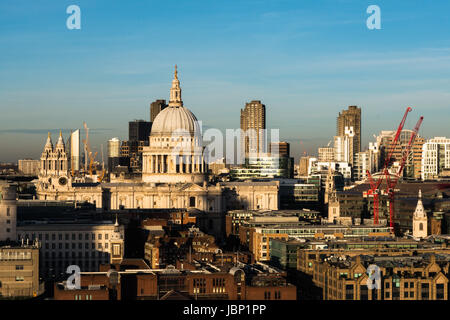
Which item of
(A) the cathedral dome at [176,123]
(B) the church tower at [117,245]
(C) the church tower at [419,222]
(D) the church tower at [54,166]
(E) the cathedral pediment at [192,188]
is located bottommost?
(B) the church tower at [117,245]

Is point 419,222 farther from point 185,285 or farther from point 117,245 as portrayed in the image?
point 185,285

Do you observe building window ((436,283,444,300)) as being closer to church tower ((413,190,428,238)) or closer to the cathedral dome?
church tower ((413,190,428,238))

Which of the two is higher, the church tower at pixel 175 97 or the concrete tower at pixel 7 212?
the church tower at pixel 175 97

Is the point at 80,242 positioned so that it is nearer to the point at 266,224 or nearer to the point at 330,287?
the point at 266,224

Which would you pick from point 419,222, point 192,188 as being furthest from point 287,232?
point 192,188

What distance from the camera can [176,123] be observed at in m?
190

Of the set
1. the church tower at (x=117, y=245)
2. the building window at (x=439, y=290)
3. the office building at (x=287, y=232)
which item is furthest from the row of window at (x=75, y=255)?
the building window at (x=439, y=290)

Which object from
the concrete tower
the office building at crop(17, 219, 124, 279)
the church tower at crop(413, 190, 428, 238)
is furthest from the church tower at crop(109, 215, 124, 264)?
the church tower at crop(413, 190, 428, 238)

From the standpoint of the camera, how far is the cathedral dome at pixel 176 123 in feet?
620

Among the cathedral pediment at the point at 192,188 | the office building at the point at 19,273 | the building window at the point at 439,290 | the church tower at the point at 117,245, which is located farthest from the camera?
the cathedral pediment at the point at 192,188

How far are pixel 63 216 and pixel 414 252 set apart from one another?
5144cm

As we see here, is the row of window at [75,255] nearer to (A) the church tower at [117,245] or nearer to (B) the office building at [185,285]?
(A) the church tower at [117,245]

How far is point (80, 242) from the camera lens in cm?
13188

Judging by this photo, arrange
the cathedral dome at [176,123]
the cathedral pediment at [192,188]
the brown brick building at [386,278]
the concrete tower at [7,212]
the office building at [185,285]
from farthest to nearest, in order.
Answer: the cathedral dome at [176,123] < the cathedral pediment at [192,188] < the concrete tower at [7,212] < the brown brick building at [386,278] < the office building at [185,285]
